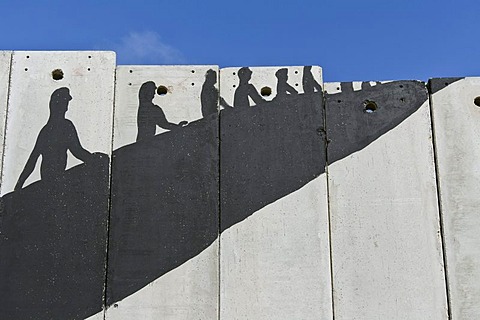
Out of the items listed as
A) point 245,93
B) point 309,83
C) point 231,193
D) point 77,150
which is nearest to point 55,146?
point 77,150

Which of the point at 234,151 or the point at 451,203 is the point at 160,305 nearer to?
the point at 234,151

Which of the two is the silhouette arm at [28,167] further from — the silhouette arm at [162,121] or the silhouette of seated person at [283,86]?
the silhouette of seated person at [283,86]

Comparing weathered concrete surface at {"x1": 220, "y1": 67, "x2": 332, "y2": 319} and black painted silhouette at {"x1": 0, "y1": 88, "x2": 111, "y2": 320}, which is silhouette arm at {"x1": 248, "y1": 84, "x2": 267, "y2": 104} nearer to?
weathered concrete surface at {"x1": 220, "y1": 67, "x2": 332, "y2": 319}

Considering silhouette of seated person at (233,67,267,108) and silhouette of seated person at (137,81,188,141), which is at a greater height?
silhouette of seated person at (233,67,267,108)

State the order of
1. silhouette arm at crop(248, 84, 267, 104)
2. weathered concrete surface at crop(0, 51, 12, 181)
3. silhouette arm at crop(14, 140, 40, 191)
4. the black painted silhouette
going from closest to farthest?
1. the black painted silhouette
2. silhouette arm at crop(14, 140, 40, 191)
3. weathered concrete surface at crop(0, 51, 12, 181)
4. silhouette arm at crop(248, 84, 267, 104)

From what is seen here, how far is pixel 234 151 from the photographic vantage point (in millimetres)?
4996

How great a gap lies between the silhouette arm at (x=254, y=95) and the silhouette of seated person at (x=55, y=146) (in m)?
1.08

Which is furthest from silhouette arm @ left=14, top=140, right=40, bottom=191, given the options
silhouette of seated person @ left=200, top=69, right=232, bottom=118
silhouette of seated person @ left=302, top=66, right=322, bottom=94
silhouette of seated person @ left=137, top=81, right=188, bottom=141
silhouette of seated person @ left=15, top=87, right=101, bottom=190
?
silhouette of seated person @ left=302, top=66, right=322, bottom=94

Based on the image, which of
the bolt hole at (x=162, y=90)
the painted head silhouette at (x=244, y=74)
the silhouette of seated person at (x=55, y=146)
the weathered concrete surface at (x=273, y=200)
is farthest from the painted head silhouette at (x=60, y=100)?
the painted head silhouette at (x=244, y=74)

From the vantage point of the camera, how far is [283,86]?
17.0 feet

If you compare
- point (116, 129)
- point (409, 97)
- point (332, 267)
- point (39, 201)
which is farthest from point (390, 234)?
point (39, 201)

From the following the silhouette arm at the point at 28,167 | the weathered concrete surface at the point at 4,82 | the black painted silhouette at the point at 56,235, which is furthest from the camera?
the weathered concrete surface at the point at 4,82

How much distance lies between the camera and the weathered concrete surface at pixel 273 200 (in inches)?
185

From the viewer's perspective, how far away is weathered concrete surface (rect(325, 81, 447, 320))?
4.72 m
